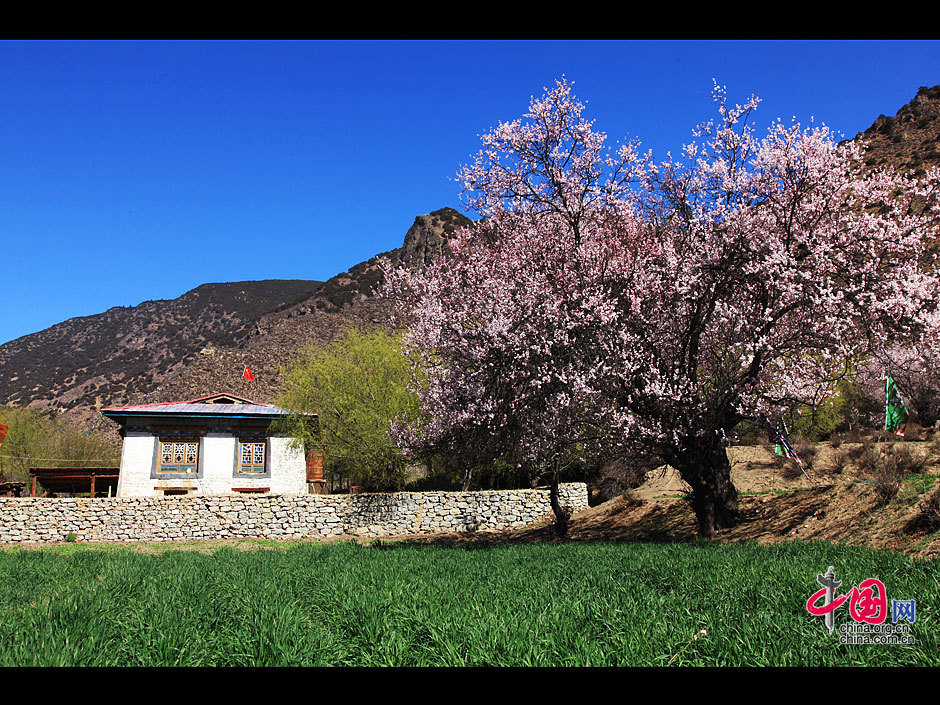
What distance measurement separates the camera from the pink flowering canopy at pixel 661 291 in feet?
39.7

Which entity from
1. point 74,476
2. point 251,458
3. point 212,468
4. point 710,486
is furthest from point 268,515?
point 710,486

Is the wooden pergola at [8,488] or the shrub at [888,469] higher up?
the shrub at [888,469]

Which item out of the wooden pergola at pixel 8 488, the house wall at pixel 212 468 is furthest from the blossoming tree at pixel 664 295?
the wooden pergola at pixel 8 488

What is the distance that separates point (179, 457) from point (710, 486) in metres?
26.4

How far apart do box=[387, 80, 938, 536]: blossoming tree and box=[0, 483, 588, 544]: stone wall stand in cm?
1413

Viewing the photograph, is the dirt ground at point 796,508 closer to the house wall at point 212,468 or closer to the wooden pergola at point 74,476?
the house wall at point 212,468

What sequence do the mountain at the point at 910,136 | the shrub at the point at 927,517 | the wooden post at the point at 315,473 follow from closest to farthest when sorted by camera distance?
the shrub at the point at 927,517 < the wooden post at the point at 315,473 < the mountain at the point at 910,136

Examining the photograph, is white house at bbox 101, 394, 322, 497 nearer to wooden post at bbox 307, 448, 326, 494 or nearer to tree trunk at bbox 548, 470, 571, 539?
wooden post at bbox 307, 448, 326, 494

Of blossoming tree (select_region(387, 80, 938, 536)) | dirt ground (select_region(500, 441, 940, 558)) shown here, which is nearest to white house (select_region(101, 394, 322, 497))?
dirt ground (select_region(500, 441, 940, 558))

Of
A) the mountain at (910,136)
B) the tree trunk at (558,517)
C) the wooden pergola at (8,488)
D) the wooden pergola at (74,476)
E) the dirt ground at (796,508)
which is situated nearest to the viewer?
the dirt ground at (796,508)

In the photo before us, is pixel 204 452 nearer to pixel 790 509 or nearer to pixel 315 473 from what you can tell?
pixel 315 473

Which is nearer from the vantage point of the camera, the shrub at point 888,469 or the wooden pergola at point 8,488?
the shrub at point 888,469

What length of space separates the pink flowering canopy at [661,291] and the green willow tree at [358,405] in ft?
51.0

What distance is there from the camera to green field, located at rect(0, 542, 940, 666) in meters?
4.55
